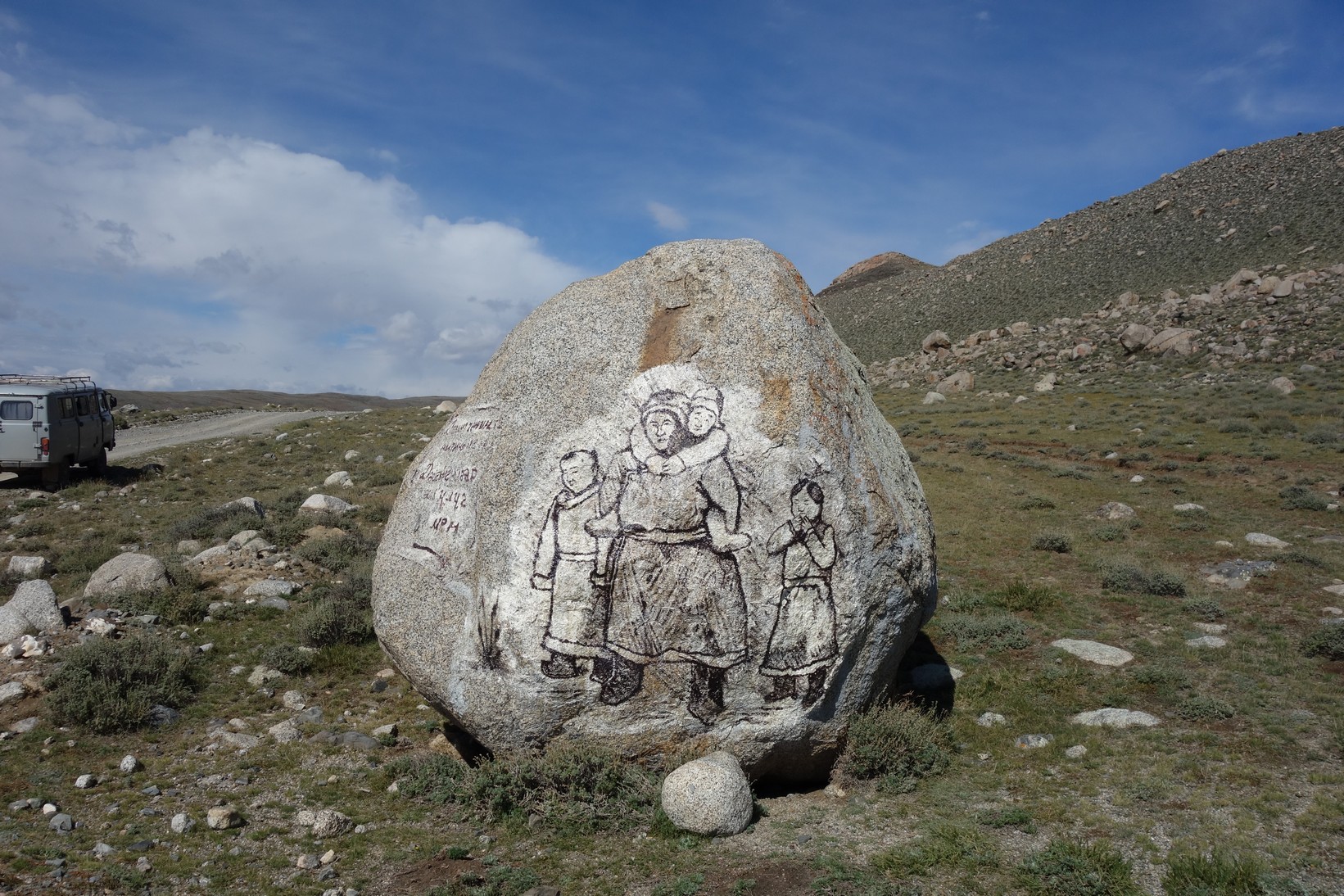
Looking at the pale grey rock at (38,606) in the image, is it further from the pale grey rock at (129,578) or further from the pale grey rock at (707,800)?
the pale grey rock at (707,800)

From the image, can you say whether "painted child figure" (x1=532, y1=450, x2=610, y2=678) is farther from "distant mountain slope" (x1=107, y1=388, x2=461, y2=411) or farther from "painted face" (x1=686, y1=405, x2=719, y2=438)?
"distant mountain slope" (x1=107, y1=388, x2=461, y2=411)

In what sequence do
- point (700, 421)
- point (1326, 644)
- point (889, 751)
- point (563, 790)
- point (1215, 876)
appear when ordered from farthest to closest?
point (1326, 644), point (889, 751), point (700, 421), point (563, 790), point (1215, 876)

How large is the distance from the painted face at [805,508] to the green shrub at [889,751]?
5.70ft

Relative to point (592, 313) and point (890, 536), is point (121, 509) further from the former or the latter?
point (890, 536)

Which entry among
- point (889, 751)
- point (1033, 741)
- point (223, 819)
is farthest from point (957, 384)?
point (223, 819)

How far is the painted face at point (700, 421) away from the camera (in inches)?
237

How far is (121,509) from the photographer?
53.7 ft

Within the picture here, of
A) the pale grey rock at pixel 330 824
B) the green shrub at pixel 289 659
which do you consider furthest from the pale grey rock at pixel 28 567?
the pale grey rock at pixel 330 824

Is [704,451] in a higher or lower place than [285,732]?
higher

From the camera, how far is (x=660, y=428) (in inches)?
238

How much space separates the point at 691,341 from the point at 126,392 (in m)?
99.1

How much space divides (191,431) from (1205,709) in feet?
118

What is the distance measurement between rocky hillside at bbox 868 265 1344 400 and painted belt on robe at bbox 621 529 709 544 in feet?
104

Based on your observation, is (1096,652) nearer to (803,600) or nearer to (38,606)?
(803,600)
